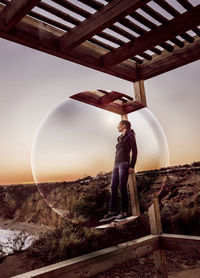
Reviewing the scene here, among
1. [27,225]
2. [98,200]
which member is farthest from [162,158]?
[27,225]

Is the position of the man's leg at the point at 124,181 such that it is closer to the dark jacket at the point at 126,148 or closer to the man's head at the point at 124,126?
the dark jacket at the point at 126,148

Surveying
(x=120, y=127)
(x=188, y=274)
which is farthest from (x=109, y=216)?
(x=188, y=274)

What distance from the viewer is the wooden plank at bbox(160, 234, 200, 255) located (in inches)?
118

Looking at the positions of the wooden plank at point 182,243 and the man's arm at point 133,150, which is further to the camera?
the wooden plank at point 182,243

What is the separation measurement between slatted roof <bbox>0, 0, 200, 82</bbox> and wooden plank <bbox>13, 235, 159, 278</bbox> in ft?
6.34

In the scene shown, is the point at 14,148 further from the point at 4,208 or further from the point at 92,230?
the point at 92,230

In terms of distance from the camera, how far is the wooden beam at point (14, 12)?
1.79 m

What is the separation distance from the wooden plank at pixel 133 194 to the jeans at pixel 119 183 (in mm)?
40

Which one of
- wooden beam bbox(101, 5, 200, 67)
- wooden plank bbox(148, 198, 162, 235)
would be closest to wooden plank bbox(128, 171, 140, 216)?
wooden plank bbox(148, 198, 162, 235)

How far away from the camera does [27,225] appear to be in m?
3.72

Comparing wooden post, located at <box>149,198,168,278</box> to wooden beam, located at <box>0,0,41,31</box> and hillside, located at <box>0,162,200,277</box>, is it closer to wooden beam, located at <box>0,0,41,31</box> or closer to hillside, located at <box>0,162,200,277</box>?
hillside, located at <box>0,162,200,277</box>

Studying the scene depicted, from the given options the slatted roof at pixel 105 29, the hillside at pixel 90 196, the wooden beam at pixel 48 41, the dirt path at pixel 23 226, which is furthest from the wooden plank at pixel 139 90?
the dirt path at pixel 23 226

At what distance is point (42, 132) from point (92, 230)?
263 cm

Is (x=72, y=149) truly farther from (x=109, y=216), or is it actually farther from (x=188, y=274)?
(x=188, y=274)
